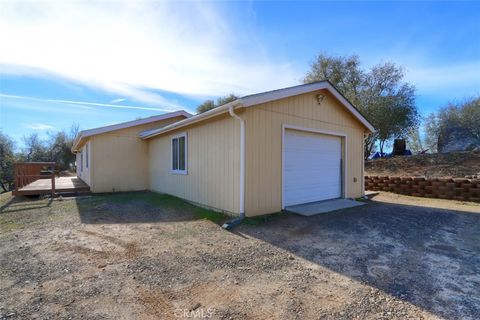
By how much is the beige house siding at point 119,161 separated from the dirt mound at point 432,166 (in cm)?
1152

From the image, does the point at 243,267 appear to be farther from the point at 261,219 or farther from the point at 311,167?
the point at 311,167

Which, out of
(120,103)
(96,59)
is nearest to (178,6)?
(96,59)

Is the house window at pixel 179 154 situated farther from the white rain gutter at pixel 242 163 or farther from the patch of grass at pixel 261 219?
the patch of grass at pixel 261 219

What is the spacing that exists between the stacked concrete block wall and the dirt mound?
2092 millimetres

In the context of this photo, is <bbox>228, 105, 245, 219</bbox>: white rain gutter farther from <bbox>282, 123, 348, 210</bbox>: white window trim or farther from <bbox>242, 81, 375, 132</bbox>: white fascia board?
<bbox>282, 123, 348, 210</bbox>: white window trim

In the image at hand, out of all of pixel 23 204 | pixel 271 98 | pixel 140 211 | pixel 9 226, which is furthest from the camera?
pixel 23 204

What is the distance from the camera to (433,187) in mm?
9133

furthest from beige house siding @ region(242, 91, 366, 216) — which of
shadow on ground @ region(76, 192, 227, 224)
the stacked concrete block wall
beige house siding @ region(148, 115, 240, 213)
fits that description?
the stacked concrete block wall

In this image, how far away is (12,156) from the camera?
946 inches

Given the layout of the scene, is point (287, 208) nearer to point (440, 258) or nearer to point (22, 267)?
point (440, 258)

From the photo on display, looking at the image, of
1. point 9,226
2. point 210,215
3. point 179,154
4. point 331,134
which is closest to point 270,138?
point 210,215

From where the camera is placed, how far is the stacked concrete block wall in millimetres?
8297

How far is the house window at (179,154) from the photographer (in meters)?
8.58

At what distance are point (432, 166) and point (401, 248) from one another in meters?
10.4
